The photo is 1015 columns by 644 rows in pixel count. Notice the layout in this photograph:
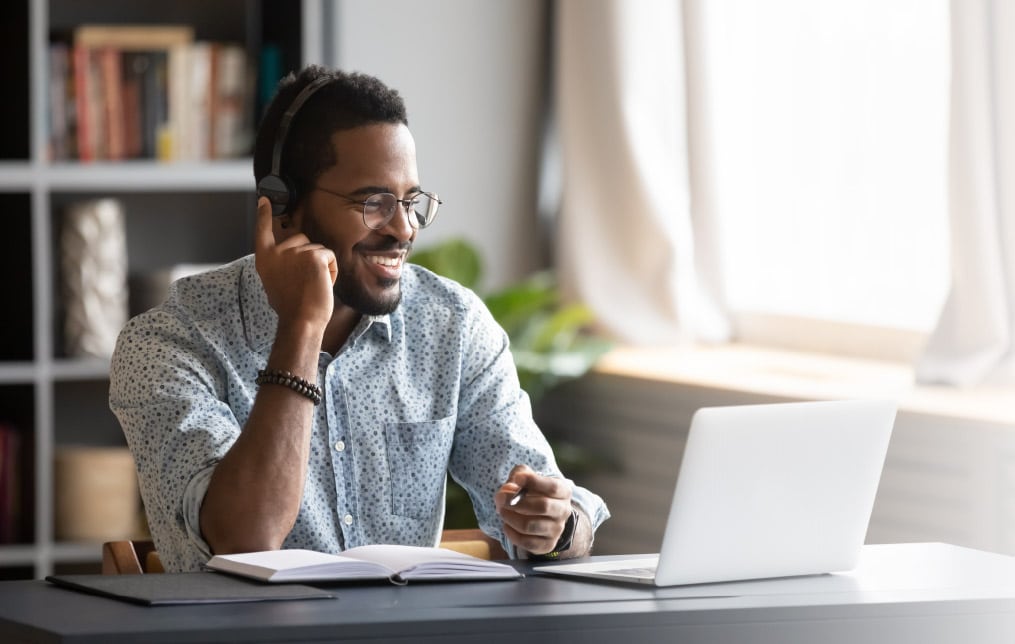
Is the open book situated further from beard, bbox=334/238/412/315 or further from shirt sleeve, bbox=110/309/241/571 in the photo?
beard, bbox=334/238/412/315

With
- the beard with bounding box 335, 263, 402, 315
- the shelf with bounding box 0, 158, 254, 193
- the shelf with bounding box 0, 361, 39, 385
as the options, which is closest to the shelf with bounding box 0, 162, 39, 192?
the shelf with bounding box 0, 158, 254, 193

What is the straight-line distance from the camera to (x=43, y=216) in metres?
3.23

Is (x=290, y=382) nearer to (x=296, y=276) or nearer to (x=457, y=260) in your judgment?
(x=296, y=276)

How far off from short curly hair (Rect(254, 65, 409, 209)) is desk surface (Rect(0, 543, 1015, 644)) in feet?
2.28

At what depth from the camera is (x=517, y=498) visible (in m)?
1.80

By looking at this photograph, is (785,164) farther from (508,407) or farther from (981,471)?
(508,407)

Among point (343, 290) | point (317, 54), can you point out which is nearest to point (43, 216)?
point (317, 54)

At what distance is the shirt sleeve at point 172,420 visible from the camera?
5.99ft

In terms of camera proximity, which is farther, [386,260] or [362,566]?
[386,260]

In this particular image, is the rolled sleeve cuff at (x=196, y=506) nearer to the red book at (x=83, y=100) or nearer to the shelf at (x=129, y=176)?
the shelf at (x=129, y=176)

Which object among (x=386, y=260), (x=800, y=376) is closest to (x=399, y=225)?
(x=386, y=260)

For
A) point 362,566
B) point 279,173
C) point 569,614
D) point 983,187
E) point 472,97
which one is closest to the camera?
point 569,614

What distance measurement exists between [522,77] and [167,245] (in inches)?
37.5

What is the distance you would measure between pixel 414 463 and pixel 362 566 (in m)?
0.55
